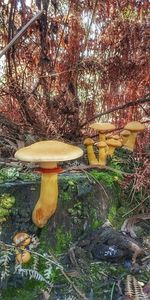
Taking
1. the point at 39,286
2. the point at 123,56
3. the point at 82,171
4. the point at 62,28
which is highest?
the point at 62,28

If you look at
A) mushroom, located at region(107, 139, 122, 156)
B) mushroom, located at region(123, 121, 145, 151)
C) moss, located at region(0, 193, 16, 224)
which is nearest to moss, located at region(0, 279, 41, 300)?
moss, located at region(0, 193, 16, 224)

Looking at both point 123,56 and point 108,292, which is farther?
point 123,56

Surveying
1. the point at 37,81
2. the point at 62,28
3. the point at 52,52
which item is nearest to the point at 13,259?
the point at 37,81

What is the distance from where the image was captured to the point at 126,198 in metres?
2.74

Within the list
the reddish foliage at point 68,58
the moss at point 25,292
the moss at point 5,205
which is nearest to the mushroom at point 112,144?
the reddish foliage at point 68,58

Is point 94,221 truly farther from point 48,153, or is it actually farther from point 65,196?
point 48,153

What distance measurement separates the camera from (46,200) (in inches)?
80.0

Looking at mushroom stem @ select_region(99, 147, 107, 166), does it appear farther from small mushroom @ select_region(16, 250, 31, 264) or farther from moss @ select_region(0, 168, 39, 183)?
small mushroom @ select_region(16, 250, 31, 264)

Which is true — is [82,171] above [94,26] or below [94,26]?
below

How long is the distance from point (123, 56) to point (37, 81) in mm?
1032

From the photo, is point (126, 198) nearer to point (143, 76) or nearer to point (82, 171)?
point (82, 171)

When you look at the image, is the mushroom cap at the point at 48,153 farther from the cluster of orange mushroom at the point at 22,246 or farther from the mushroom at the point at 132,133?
the mushroom at the point at 132,133

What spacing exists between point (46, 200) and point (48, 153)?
0.44 metres

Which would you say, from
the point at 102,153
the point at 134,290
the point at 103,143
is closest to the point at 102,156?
A: the point at 102,153
